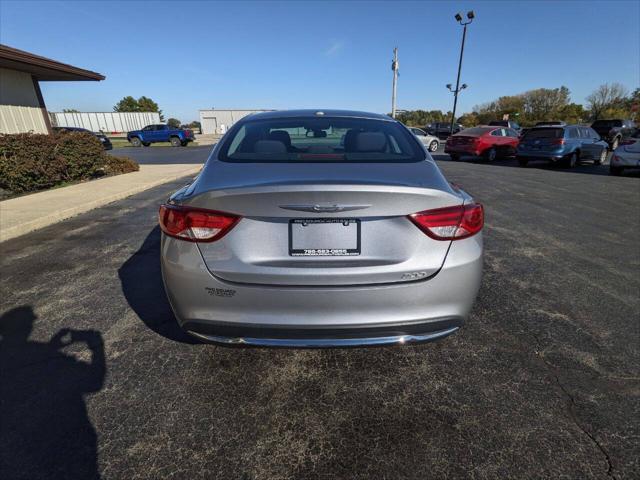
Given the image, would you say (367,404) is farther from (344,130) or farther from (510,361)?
(344,130)

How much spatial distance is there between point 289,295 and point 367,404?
88 cm

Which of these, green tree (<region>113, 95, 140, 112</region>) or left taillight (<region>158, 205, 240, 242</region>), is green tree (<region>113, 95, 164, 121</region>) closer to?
green tree (<region>113, 95, 140, 112</region>)

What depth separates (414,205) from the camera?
1.78m

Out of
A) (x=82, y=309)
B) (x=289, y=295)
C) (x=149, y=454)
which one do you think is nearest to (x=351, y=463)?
(x=289, y=295)

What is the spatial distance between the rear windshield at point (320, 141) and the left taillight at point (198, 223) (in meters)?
0.57

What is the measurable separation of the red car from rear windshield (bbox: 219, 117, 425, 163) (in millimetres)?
14686

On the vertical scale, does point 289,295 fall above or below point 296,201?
below

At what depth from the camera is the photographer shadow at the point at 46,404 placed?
1.66 metres

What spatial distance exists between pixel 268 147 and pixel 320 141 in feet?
2.79

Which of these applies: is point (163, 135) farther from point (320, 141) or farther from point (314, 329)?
point (314, 329)

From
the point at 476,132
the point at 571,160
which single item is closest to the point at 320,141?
the point at 571,160

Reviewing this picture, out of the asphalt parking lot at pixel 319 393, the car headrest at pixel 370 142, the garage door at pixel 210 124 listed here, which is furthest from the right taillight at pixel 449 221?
the garage door at pixel 210 124

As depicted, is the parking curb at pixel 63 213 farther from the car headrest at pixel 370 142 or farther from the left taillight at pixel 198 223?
the car headrest at pixel 370 142

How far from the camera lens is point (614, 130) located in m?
21.9
